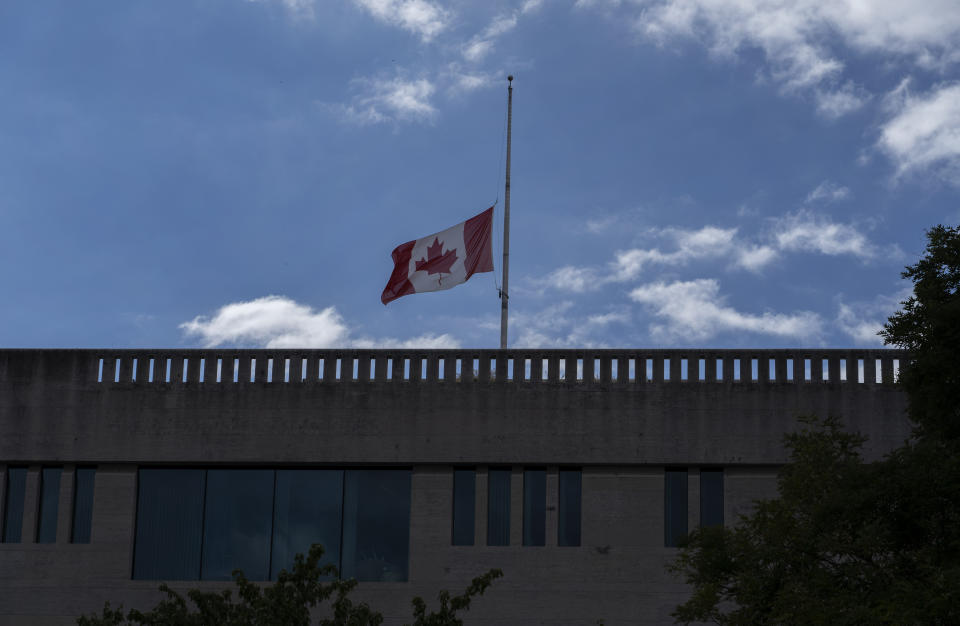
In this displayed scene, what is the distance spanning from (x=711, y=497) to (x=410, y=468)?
255 inches

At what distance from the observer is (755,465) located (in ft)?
88.6

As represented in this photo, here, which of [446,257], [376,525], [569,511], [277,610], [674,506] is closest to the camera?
[277,610]

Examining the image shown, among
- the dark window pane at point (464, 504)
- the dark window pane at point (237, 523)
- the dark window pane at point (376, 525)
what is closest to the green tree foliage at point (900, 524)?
the dark window pane at point (464, 504)

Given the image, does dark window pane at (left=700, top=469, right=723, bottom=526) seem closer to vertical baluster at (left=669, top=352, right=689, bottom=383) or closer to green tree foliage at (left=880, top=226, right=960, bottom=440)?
vertical baluster at (left=669, top=352, right=689, bottom=383)

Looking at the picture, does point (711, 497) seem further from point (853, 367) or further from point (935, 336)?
point (935, 336)

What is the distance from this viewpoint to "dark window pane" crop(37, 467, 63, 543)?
91.5 feet

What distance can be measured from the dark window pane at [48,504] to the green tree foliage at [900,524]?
15.5 m

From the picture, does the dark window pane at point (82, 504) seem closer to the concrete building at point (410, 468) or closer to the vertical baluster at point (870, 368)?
the concrete building at point (410, 468)

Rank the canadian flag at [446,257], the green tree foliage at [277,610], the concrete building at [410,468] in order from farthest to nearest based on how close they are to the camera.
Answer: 1. the canadian flag at [446,257]
2. the concrete building at [410,468]
3. the green tree foliage at [277,610]

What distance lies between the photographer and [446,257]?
30.5m

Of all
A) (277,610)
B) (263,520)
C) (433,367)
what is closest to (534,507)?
(433,367)

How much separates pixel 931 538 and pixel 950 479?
1.02 metres

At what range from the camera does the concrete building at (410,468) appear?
26.8m

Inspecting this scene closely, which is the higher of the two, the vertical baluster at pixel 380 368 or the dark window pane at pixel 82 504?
the vertical baluster at pixel 380 368
